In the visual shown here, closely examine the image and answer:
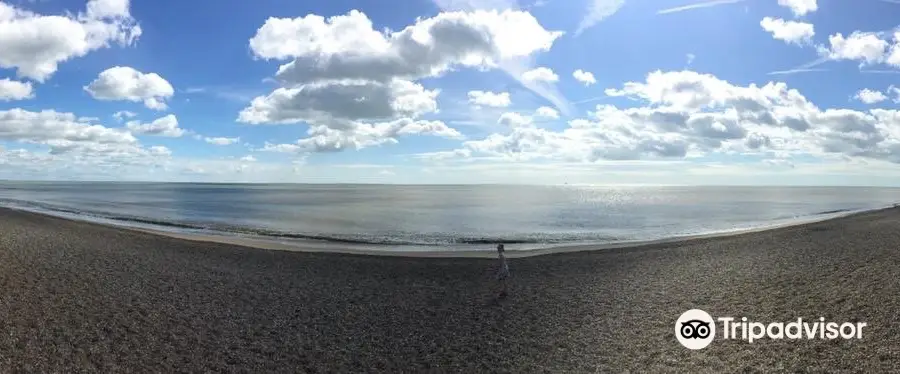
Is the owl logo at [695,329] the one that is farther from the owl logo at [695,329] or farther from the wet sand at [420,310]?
the wet sand at [420,310]

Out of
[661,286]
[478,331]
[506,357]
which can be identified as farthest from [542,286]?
[506,357]

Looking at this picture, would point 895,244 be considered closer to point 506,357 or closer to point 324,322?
point 506,357

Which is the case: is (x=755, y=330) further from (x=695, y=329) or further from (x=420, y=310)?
(x=420, y=310)

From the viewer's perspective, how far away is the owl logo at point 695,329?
13.9 metres

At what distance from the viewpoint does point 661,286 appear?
20375 mm

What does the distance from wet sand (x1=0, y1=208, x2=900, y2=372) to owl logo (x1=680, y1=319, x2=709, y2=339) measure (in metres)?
0.47

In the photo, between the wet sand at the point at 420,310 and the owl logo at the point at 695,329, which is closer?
the wet sand at the point at 420,310

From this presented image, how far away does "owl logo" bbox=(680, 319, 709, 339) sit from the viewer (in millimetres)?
13922

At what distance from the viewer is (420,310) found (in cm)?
1720

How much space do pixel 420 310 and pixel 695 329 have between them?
8210mm

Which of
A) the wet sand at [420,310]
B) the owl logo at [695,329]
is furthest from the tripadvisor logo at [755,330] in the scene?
the wet sand at [420,310]

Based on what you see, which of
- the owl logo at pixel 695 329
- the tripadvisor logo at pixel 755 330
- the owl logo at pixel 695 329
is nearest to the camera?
the tripadvisor logo at pixel 755 330

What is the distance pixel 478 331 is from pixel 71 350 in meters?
10.1

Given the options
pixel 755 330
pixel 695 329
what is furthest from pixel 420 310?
pixel 755 330
